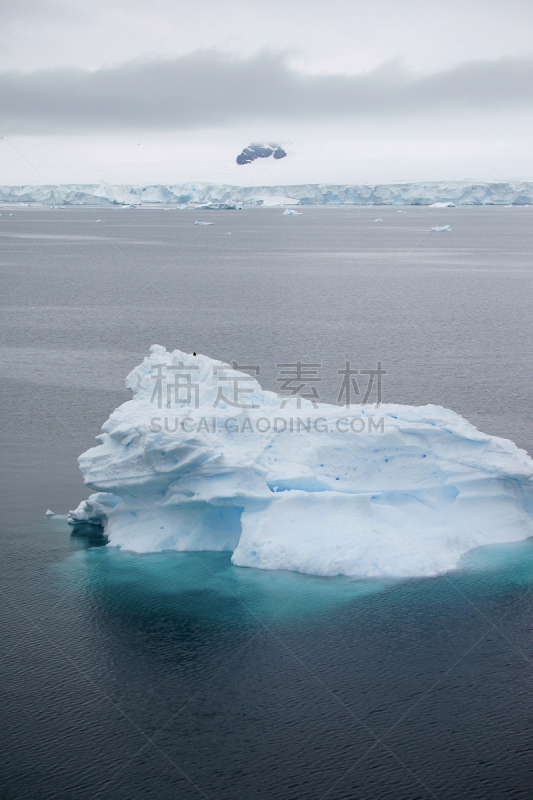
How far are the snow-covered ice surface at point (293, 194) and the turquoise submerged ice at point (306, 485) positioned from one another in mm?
125798

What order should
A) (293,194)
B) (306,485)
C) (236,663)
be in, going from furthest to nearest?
(293,194) < (306,485) < (236,663)

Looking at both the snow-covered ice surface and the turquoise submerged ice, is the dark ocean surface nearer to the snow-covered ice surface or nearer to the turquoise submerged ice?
the turquoise submerged ice

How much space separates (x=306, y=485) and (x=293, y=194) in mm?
164766

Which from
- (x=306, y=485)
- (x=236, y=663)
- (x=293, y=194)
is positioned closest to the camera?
(x=236, y=663)

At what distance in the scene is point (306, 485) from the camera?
1620cm

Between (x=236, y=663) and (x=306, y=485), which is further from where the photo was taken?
(x=306, y=485)

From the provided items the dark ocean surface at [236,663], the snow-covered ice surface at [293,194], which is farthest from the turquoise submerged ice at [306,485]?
the snow-covered ice surface at [293,194]

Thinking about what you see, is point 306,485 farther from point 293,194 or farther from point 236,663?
point 293,194

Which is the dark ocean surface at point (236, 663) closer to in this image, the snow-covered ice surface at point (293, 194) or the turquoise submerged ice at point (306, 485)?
the turquoise submerged ice at point (306, 485)

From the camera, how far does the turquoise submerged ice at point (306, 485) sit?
15211mm

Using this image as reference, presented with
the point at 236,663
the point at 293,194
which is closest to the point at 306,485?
the point at 236,663

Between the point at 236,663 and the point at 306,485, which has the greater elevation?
the point at 306,485

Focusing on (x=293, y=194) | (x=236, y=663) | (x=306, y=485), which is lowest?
(x=236, y=663)

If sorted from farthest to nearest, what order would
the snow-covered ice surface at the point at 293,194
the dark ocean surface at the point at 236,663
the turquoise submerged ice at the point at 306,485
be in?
the snow-covered ice surface at the point at 293,194 → the turquoise submerged ice at the point at 306,485 → the dark ocean surface at the point at 236,663
